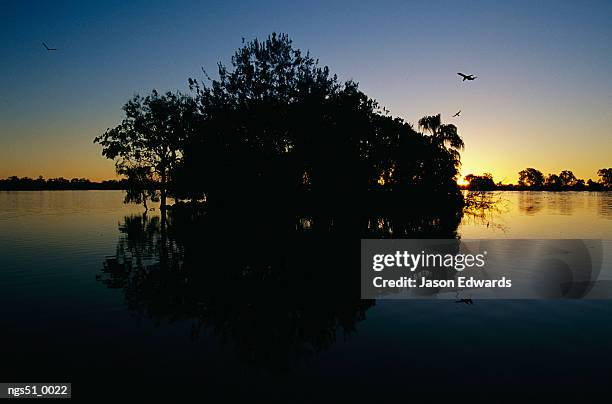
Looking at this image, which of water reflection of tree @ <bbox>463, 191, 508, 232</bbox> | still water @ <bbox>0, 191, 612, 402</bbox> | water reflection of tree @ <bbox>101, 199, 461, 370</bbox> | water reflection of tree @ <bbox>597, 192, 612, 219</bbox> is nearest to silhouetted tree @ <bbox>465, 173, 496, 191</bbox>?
water reflection of tree @ <bbox>463, 191, 508, 232</bbox>

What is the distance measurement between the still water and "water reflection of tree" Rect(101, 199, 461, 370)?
0.11 meters

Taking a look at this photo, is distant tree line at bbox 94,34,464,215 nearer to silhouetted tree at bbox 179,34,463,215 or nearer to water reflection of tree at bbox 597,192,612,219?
silhouetted tree at bbox 179,34,463,215

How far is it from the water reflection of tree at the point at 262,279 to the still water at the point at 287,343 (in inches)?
4.2

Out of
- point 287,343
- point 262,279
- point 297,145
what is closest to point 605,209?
point 297,145

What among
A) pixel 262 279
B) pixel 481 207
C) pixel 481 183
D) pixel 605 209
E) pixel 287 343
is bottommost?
pixel 287 343

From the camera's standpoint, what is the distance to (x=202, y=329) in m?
13.2

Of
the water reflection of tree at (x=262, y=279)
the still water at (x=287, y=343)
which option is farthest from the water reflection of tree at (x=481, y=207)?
the still water at (x=287, y=343)

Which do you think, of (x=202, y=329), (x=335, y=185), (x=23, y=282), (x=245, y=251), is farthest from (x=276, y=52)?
(x=202, y=329)

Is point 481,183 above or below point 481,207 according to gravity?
above

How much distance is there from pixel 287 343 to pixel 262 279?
30.0 feet

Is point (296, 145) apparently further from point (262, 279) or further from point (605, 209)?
point (605, 209)

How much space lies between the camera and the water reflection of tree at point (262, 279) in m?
13.0

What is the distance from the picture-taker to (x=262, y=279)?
69.2 ft

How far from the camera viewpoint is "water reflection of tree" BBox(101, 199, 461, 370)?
42.7ft
